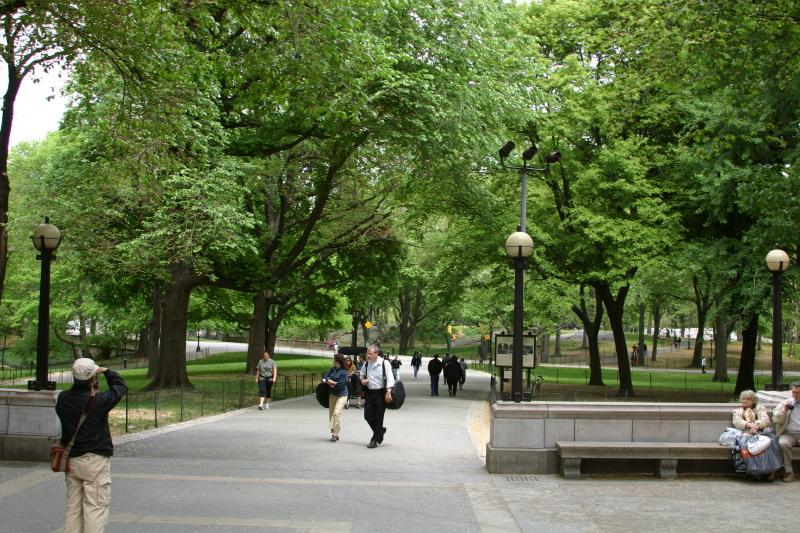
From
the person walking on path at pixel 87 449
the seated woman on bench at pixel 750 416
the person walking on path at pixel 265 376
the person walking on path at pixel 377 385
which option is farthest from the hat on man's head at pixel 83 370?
the person walking on path at pixel 265 376

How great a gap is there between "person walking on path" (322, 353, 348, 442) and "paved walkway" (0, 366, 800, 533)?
0.34 metres

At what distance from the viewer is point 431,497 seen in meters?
9.64

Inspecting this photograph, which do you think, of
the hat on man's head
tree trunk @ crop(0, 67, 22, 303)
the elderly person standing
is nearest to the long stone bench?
the elderly person standing

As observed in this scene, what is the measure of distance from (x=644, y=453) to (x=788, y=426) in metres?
1.99

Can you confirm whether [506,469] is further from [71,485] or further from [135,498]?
[71,485]

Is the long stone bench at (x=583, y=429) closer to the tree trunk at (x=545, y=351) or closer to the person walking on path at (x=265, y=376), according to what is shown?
the person walking on path at (x=265, y=376)

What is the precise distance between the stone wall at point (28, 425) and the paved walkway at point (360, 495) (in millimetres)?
308

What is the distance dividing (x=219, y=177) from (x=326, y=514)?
42.7 feet

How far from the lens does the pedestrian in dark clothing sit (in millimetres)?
29672

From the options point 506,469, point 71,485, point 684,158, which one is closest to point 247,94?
point 506,469

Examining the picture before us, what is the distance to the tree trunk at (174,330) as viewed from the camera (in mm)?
26219

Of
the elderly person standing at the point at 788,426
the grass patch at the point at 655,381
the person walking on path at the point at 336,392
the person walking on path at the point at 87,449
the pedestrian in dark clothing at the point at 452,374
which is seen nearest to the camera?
the person walking on path at the point at 87,449

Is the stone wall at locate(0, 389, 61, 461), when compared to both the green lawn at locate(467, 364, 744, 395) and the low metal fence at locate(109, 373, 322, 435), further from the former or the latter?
the green lawn at locate(467, 364, 744, 395)

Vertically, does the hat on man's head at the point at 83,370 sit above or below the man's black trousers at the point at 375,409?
above
